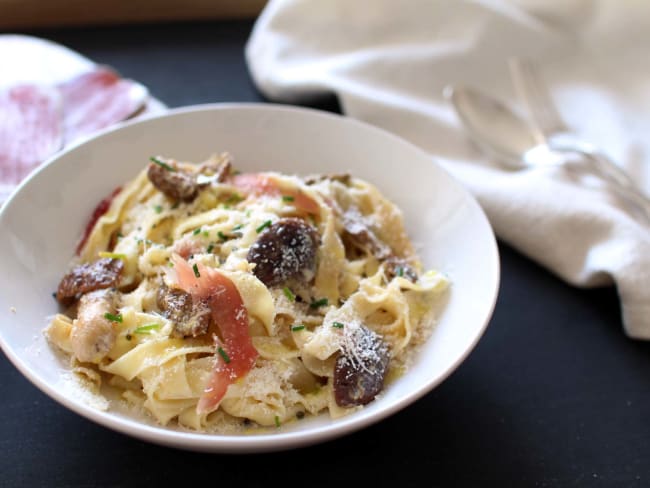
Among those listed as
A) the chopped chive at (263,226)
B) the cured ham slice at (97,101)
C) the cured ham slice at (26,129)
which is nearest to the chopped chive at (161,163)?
the chopped chive at (263,226)

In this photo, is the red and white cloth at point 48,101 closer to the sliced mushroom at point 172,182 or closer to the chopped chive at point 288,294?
the sliced mushroom at point 172,182

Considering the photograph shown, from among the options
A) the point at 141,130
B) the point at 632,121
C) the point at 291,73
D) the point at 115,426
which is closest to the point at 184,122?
the point at 141,130

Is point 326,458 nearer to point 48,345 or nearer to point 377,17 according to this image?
point 48,345

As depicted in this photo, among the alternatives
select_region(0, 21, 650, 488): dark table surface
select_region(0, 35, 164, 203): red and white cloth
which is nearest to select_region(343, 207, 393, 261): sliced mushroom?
select_region(0, 21, 650, 488): dark table surface

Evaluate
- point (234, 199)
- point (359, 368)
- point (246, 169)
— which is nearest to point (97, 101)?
point (246, 169)

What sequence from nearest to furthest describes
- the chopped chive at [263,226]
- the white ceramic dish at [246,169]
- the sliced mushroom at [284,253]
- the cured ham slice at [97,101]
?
the white ceramic dish at [246,169]
the sliced mushroom at [284,253]
the chopped chive at [263,226]
the cured ham slice at [97,101]
